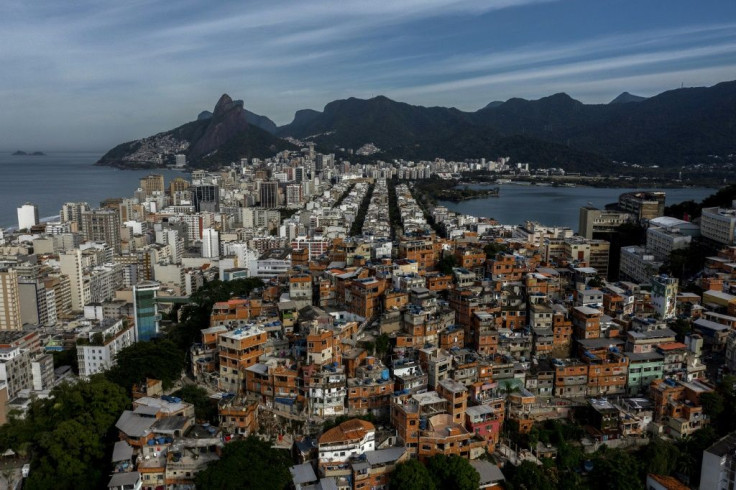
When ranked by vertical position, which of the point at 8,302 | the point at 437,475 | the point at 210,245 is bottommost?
the point at 437,475

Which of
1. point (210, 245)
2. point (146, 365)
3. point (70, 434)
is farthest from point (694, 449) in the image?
point (210, 245)

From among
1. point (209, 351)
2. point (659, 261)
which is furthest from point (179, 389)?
point (659, 261)

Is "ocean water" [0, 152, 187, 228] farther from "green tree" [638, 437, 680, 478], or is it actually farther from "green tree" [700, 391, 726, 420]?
"green tree" [700, 391, 726, 420]

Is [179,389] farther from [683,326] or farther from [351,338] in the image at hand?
[683,326]

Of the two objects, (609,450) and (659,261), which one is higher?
(659,261)

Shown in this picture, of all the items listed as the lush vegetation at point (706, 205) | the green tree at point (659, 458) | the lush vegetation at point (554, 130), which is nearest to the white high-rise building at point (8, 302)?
the green tree at point (659, 458)

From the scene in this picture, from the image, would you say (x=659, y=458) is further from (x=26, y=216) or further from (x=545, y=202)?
(x=545, y=202)
